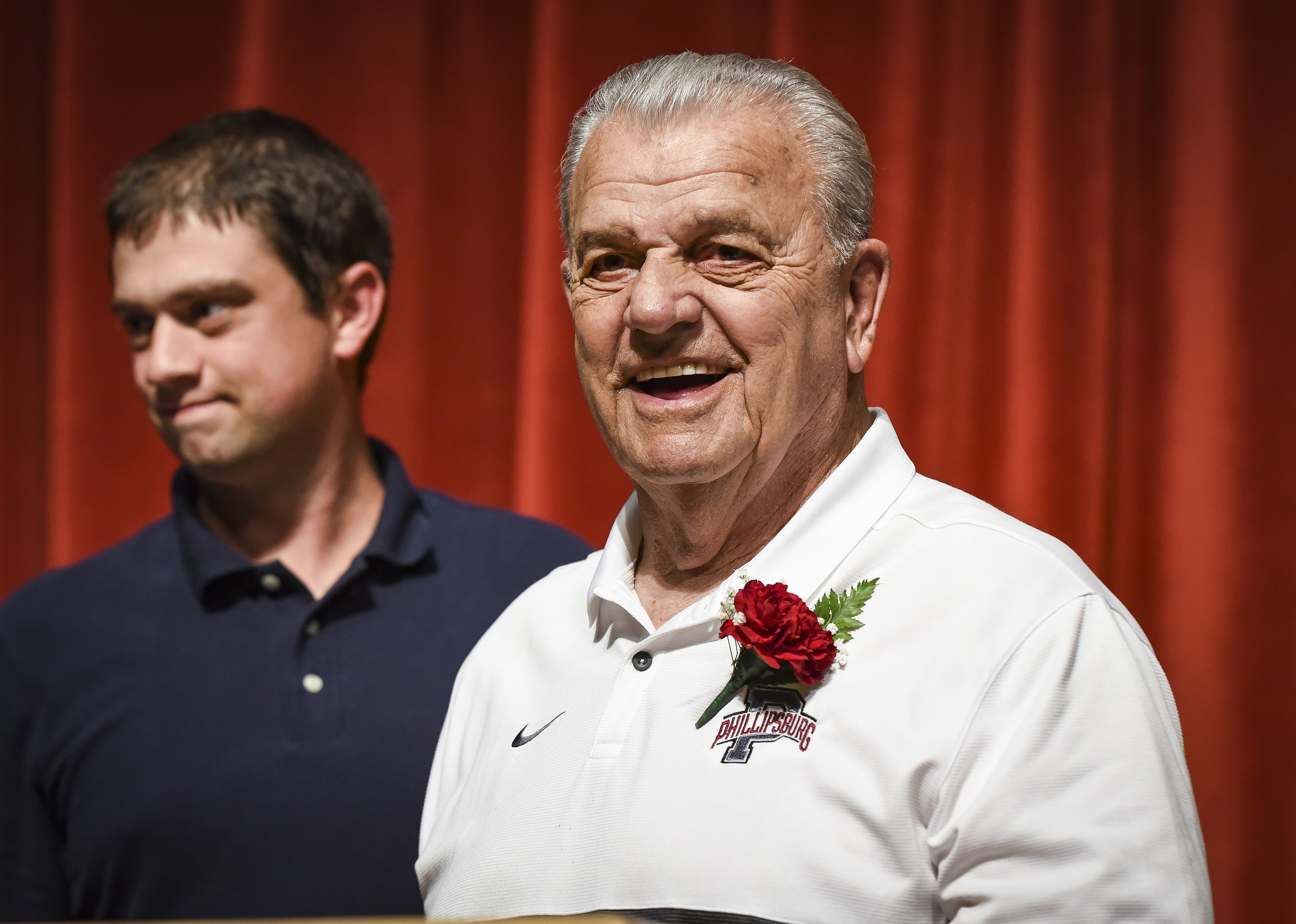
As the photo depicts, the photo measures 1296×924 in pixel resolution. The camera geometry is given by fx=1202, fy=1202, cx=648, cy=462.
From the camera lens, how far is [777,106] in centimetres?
137

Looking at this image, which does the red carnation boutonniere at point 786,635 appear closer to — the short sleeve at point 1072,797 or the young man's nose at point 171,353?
the short sleeve at point 1072,797

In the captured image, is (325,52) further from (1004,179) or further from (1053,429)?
(1053,429)

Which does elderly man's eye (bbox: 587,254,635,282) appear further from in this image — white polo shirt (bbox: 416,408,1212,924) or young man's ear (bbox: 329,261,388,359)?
young man's ear (bbox: 329,261,388,359)

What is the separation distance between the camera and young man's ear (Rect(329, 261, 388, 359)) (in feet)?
6.77

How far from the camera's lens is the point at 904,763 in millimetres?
1115

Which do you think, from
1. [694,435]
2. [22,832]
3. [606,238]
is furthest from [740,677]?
[22,832]

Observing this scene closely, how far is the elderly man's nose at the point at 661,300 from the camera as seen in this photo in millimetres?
1305

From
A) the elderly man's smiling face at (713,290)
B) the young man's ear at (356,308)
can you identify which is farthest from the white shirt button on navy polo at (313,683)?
the elderly man's smiling face at (713,290)

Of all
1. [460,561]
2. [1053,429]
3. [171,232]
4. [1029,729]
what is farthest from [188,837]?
[1053,429]

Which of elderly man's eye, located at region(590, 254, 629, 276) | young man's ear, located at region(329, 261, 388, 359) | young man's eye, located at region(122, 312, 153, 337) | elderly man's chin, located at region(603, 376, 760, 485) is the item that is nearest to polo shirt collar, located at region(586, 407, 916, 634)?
elderly man's chin, located at region(603, 376, 760, 485)

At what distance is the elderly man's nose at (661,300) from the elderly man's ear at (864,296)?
21 cm

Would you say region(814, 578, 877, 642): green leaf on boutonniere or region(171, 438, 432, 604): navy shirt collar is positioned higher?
region(814, 578, 877, 642): green leaf on boutonniere

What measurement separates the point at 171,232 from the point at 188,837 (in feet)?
3.09

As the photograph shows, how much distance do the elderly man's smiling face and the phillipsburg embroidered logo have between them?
25 centimetres
